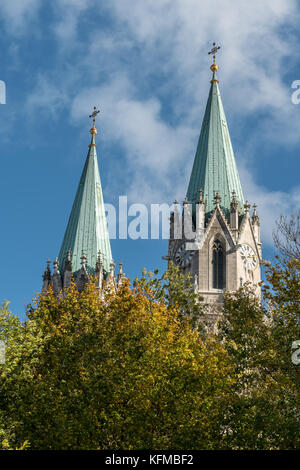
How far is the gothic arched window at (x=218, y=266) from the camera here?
59.0m

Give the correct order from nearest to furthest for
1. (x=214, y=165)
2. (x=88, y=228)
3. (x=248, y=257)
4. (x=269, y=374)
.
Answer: (x=269, y=374) < (x=248, y=257) < (x=88, y=228) < (x=214, y=165)

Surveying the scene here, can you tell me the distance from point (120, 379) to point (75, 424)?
2.36 meters

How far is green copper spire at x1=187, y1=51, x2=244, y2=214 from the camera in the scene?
2483 inches

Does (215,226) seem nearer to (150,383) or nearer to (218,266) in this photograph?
(218,266)

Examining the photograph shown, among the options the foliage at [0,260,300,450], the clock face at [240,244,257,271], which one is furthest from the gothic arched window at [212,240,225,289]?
the foliage at [0,260,300,450]

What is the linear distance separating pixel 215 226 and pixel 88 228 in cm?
1047

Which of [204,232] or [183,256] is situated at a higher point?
[204,232]

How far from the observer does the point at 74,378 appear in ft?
95.1

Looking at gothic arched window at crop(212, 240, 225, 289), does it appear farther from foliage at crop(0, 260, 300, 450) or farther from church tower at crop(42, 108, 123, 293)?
foliage at crop(0, 260, 300, 450)

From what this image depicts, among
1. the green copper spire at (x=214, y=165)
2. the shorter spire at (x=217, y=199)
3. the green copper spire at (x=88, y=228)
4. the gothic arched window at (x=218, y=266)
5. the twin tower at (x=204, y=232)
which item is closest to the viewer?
the gothic arched window at (x=218, y=266)

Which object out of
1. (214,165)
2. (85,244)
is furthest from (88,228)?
(214,165)

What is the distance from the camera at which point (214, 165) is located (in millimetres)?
64000

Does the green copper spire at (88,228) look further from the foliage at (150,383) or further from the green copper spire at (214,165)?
the foliage at (150,383)

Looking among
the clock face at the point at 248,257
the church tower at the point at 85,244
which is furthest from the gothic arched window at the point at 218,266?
the church tower at the point at 85,244
